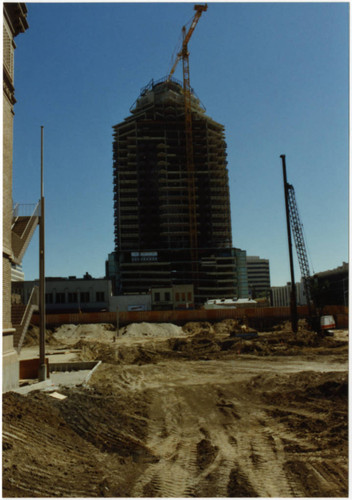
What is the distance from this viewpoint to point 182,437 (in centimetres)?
1246

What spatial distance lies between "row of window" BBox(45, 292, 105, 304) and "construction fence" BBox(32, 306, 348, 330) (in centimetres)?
1956

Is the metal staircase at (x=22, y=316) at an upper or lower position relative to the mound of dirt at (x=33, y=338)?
upper

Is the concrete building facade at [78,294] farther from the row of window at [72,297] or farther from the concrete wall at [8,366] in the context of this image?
the concrete wall at [8,366]

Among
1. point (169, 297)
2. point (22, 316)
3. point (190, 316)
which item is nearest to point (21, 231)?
point (22, 316)

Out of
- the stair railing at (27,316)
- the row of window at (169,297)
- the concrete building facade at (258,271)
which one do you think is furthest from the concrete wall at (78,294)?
the concrete building facade at (258,271)

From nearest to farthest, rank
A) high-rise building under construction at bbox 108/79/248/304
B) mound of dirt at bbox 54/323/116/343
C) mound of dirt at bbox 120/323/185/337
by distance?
mound of dirt at bbox 54/323/116/343 → mound of dirt at bbox 120/323/185/337 → high-rise building under construction at bbox 108/79/248/304

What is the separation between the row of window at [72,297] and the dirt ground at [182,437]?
55.8 m

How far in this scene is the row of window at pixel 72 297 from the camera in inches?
3088

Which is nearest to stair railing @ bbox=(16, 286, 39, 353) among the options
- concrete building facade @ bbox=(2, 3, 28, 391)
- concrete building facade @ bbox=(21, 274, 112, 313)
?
concrete building facade @ bbox=(2, 3, 28, 391)

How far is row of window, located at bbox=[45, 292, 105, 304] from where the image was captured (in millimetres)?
78438

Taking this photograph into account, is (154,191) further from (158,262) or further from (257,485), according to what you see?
(257,485)

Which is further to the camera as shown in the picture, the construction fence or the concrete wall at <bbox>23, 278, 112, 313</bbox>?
the concrete wall at <bbox>23, 278, 112, 313</bbox>

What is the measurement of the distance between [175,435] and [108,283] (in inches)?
2667

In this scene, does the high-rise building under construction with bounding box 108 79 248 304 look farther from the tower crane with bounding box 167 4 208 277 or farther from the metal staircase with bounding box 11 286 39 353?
the metal staircase with bounding box 11 286 39 353
